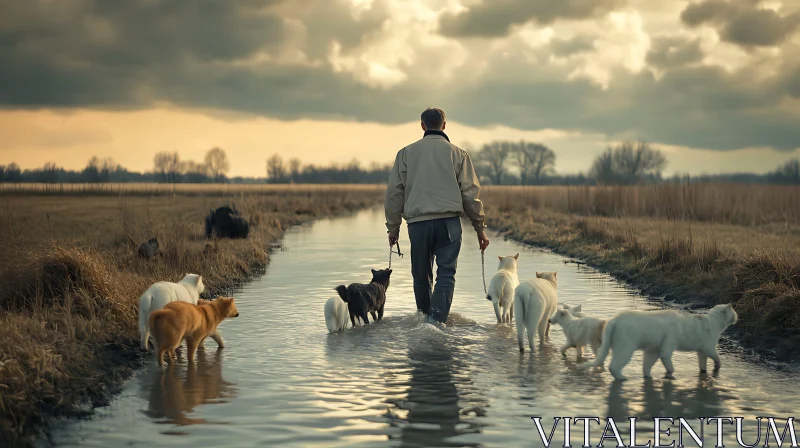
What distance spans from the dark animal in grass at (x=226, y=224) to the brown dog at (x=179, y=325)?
15.8m

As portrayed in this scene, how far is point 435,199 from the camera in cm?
1005

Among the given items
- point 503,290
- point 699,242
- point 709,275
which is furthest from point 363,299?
point 699,242

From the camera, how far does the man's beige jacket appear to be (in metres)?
10.1

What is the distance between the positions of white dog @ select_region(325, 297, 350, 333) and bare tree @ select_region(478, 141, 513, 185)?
134650mm

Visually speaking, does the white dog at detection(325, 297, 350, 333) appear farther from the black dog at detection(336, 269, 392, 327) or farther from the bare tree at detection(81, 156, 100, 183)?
the bare tree at detection(81, 156, 100, 183)

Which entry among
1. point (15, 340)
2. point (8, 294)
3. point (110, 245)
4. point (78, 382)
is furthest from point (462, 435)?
point (110, 245)

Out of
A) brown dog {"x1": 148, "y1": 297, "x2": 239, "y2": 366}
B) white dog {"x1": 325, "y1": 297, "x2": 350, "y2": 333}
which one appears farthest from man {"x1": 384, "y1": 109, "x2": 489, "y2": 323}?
brown dog {"x1": 148, "y1": 297, "x2": 239, "y2": 366}

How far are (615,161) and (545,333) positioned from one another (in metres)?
97.7

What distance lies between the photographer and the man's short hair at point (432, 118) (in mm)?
10320

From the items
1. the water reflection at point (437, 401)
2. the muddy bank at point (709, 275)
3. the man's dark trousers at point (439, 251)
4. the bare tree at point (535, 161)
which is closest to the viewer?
the water reflection at point (437, 401)

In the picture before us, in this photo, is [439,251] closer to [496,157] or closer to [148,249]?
[148,249]

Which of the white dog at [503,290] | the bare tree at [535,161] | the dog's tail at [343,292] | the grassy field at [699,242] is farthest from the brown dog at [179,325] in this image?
the bare tree at [535,161]

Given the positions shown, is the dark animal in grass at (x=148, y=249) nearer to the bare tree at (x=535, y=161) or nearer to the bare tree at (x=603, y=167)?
the bare tree at (x=603, y=167)

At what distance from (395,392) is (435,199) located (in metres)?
3.39
